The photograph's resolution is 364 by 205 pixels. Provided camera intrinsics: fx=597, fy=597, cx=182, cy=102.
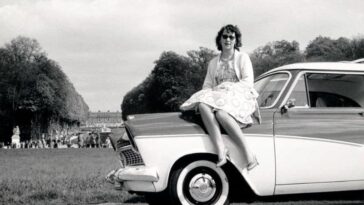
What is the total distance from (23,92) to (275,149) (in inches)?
3134

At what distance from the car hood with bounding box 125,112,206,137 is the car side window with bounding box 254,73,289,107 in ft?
3.51

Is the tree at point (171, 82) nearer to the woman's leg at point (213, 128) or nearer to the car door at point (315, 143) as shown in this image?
the car door at point (315, 143)

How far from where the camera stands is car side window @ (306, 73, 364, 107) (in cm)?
782

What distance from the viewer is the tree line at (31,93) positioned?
271 ft

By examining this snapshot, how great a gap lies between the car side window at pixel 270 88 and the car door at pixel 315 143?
6.1 inches

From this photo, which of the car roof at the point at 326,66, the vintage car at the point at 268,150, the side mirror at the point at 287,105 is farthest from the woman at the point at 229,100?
the car roof at the point at 326,66

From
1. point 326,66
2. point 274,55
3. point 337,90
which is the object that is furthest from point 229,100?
point 274,55

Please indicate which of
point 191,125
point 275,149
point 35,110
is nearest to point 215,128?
point 191,125

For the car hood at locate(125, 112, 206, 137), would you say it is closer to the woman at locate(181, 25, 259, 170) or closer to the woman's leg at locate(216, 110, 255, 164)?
the woman at locate(181, 25, 259, 170)

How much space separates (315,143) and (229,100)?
125 centimetres

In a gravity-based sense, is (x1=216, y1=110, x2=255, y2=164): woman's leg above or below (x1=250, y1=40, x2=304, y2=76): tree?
below

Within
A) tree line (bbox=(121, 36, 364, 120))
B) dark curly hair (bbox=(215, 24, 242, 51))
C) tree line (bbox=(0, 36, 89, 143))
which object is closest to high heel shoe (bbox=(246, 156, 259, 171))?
dark curly hair (bbox=(215, 24, 242, 51))

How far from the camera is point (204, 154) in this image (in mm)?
6781

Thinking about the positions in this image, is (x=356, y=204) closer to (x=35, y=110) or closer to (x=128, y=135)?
(x=128, y=135)
